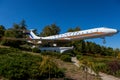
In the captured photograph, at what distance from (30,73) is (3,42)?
32.0 metres

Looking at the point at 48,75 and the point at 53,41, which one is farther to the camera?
the point at 53,41

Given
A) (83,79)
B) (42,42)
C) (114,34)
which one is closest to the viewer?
Result: (83,79)

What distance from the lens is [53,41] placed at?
53.9 meters

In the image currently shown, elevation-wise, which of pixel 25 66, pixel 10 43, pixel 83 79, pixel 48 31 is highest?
pixel 48 31

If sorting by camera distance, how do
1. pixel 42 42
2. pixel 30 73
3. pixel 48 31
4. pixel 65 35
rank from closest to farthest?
1. pixel 30 73
2. pixel 65 35
3. pixel 42 42
4. pixel 48 31

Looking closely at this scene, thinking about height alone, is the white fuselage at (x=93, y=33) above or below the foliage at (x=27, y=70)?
above

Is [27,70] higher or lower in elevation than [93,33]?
lower

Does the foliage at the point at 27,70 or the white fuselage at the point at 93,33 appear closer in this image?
the foliage at the point at 27,70

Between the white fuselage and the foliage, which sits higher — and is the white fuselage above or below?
above

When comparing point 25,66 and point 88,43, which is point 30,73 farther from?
point 88,43

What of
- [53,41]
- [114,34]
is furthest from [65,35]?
[114,34]

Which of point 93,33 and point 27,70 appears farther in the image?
point 93,33

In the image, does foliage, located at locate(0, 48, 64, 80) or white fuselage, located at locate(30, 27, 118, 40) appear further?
white fuselage, located at locate(30, 27, 118, 40)

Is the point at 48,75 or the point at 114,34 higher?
the point at 114,34
